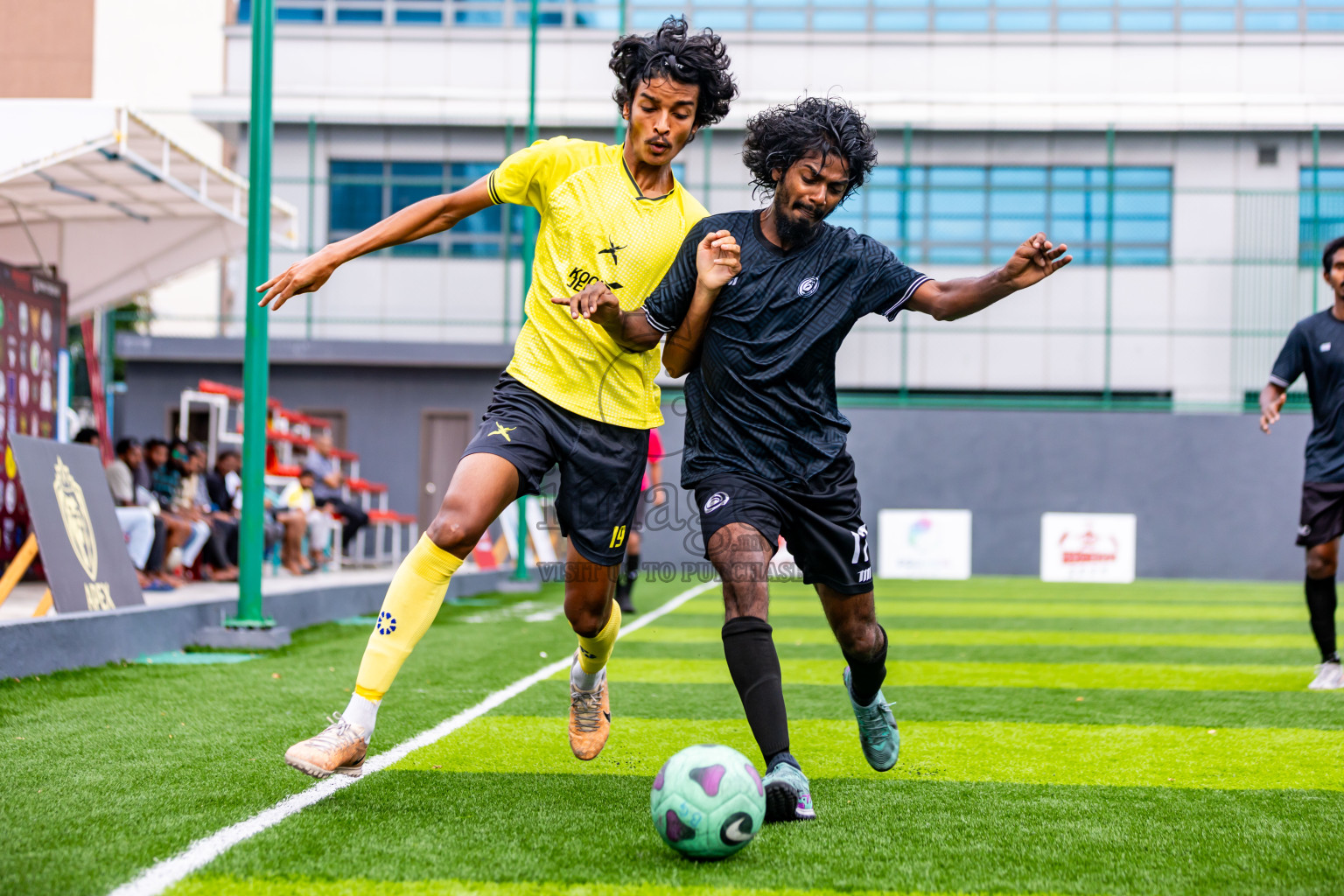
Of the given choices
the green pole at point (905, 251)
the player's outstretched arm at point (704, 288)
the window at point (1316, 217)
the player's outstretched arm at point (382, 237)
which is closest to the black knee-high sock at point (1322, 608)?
the player's outstretched arm at point (704, 288)

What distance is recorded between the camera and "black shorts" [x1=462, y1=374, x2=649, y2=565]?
159 inches

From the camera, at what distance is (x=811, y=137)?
3.85m

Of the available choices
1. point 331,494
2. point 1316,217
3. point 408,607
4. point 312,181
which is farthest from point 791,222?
point 1316,217

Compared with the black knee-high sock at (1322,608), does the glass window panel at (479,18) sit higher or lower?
higher

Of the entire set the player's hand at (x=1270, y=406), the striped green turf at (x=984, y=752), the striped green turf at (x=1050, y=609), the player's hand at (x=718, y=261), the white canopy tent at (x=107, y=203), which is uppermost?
the white canopy tent at (x=107, y=203)

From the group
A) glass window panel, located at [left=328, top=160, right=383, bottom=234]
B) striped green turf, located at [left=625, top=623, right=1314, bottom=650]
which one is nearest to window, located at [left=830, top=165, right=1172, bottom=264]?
glass window panel, located at [left=328, top=160, right=383, bottom=234]

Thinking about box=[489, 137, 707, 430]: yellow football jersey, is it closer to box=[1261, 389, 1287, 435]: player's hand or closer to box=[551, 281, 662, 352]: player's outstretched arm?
box=[551, 281, 662, 352]: player's outstretched arm

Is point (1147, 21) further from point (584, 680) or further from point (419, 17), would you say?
point (584, 680)

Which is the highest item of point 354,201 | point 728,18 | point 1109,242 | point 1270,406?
point 728,18

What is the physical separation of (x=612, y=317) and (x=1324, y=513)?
4595 mm

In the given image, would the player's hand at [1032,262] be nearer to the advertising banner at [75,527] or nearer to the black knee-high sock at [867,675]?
the black knee-high sock at [867,675]

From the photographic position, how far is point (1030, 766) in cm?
466

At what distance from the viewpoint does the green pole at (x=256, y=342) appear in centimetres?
824

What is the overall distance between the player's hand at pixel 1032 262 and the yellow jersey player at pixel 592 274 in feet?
3.65
